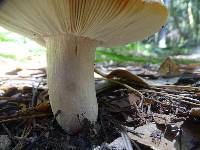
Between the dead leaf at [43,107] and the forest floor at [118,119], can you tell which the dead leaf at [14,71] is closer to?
the forest floor at [118,119]

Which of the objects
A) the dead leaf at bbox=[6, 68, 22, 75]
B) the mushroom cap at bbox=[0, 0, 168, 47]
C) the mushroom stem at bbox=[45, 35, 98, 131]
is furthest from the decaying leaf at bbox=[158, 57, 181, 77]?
the dead leaf at bbox=[6, 68, 22, 75]

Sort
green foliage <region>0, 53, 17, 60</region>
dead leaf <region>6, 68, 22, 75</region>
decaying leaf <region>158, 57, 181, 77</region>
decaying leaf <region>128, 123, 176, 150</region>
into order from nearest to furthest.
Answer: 1. decaying leaf <region>128, 123, 176, 150</region>
2. decaying leaf <region>158, 57, 181, 77</region>
3. dead leaf <region>6, 68, 22, 75</region>
4. green foliage <region>0, 53, 17, 60</region>

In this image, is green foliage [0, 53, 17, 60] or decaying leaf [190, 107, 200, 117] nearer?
decaying leaf [190, 107, 200, 117]

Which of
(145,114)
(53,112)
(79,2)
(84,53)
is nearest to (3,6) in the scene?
(79,2)

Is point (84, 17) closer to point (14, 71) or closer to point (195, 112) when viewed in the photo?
point (195, 112)

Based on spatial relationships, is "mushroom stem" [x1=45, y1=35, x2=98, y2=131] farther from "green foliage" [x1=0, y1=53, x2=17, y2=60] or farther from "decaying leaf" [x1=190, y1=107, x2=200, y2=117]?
"green foliage" [x1=0, y1=53, x2=17, y2=60]

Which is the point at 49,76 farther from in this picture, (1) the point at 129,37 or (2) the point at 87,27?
(1) the point at 129,37
